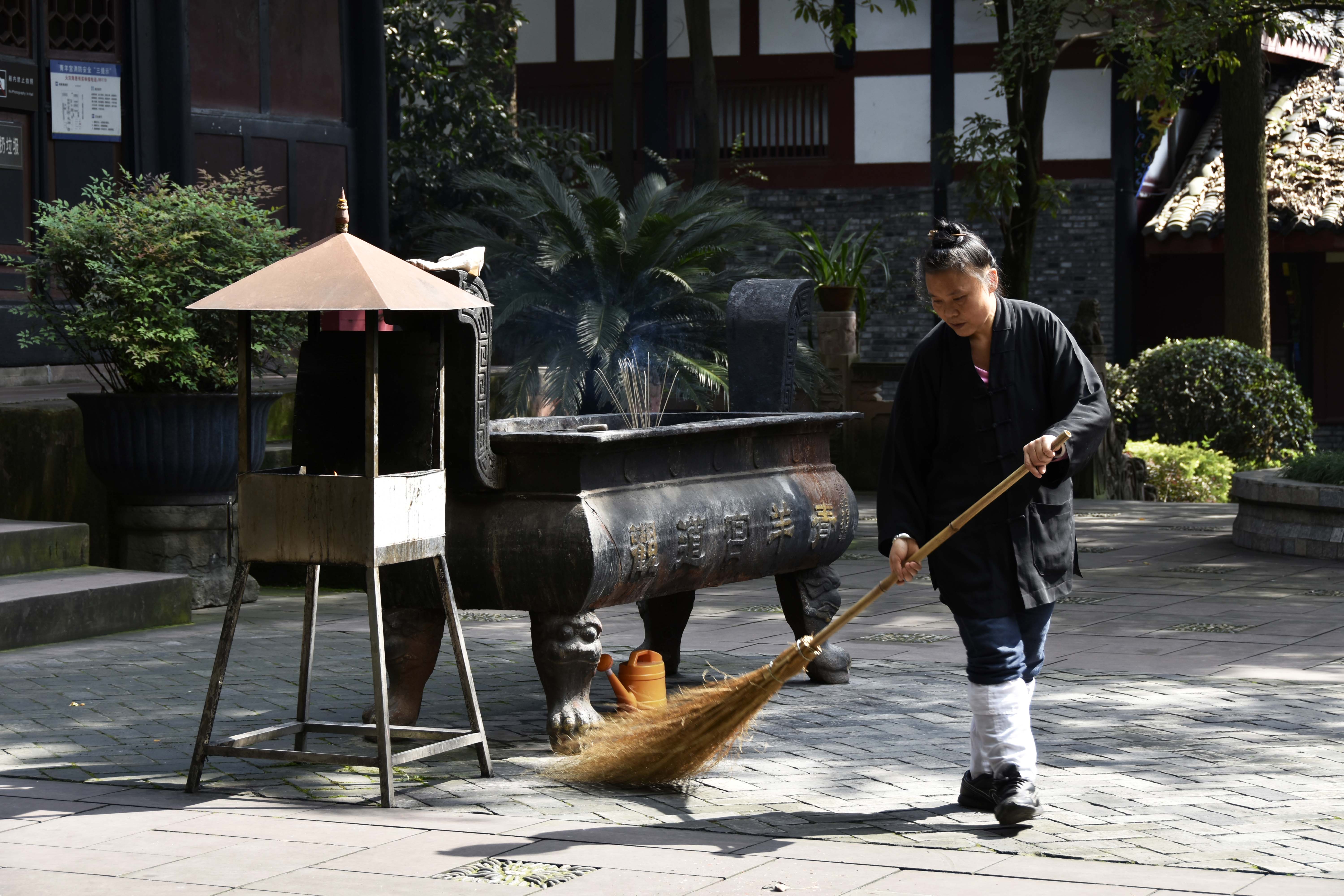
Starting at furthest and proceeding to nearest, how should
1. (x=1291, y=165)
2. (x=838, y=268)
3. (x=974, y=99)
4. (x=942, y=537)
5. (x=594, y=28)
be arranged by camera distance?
(x=594, y=28)
(x=974, y=99)
(x=1291, y=165)
(x=838, y=268)
(x=942, y=537)

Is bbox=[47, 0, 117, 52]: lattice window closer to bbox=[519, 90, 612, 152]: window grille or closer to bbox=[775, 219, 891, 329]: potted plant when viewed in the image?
bbox=[775, 219, 891, 329]: potted plant

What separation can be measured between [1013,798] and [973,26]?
17491mm

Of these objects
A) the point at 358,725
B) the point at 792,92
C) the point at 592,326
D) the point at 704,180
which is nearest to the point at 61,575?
the point at 358,725

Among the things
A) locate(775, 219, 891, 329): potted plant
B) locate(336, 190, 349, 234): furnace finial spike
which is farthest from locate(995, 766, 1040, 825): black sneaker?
locate(775, 219, 891, 329): potted plant

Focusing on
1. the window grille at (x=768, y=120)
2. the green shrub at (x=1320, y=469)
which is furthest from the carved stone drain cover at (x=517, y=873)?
the window grille at (x=768, y=120)

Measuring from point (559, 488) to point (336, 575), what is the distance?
1.49 meters

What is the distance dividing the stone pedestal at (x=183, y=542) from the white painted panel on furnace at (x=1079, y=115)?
46.0 feet

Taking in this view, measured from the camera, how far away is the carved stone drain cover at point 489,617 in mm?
9406

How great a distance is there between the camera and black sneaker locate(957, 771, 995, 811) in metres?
5.14

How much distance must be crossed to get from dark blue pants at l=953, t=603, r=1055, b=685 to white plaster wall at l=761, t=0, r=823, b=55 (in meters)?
17.2

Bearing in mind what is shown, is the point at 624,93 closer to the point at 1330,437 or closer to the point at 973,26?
the point at 973,26

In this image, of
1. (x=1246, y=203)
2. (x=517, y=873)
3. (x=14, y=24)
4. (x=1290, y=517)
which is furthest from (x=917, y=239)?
(x=517, y=873)

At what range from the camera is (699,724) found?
5402 mm

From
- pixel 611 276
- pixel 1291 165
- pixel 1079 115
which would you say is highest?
pixel 1079 115
